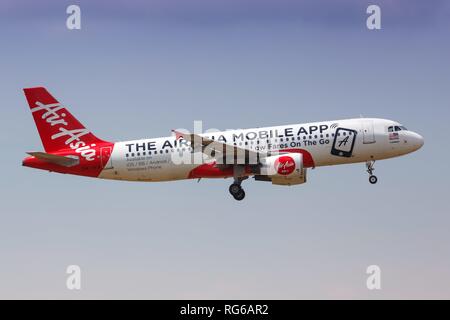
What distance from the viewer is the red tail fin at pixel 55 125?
60.0m

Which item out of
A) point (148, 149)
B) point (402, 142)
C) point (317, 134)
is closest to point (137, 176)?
point (148, 149)

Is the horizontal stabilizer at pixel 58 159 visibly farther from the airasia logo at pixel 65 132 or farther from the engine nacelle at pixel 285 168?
the engine nacelle at pixel 285 168

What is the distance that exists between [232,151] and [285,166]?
3554 millimetres

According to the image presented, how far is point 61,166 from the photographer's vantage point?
5878 cm

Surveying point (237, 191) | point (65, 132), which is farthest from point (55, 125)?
point (237, 191)

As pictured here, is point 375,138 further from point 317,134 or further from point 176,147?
point 176,147

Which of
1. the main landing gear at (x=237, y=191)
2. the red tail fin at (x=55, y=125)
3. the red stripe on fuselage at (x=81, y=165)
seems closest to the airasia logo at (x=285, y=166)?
the main landing gear at (x=237, y=191)

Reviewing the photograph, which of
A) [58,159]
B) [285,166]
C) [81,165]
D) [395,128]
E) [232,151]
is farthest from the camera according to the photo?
[81,165]

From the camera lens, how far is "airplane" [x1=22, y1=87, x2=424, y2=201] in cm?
5562

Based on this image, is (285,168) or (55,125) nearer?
(285,168)

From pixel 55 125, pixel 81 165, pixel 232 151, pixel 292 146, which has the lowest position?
pixel 81 165

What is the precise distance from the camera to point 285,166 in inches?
2153

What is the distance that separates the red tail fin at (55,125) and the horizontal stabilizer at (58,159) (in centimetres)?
124

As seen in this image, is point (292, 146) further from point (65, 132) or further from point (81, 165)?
point (65, 132)
